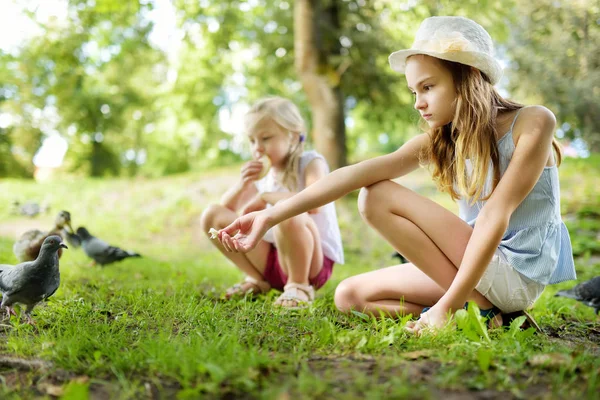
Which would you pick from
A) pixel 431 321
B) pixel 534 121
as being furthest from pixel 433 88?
pixel 431 321

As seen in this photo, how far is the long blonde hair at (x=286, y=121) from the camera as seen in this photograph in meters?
3.53

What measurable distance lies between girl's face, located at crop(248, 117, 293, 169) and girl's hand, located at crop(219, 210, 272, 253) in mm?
1085

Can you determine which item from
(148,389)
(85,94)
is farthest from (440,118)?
(85,94)

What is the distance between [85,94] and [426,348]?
1701 cm

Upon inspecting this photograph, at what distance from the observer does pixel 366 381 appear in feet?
5.21

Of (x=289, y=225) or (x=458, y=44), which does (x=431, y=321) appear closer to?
(x=289, y=225)

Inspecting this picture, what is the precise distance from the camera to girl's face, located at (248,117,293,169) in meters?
3.54

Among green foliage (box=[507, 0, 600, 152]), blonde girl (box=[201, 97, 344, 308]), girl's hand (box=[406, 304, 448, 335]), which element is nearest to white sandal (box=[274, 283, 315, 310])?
blonde girl (box=[201, 97, 344, 308])

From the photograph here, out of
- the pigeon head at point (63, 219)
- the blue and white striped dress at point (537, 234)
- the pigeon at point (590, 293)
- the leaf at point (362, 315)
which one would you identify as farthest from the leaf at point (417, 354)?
the pigeon head at point (63, 219)

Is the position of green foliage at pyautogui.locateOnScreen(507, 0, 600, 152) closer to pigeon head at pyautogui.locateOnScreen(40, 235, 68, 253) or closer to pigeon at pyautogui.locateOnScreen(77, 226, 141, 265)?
pigeon at pyautogui.locateOnScreen(77, 226, 141, 265)

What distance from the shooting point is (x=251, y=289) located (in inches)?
133

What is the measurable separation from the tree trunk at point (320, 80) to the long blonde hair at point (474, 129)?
538 centimetres

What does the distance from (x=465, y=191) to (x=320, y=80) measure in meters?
5.79

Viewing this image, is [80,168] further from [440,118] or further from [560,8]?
[440,118]
